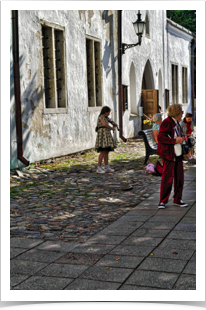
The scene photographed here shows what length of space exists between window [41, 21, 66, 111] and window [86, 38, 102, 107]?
1.94m

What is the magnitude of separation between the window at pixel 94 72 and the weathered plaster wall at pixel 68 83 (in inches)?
9.6

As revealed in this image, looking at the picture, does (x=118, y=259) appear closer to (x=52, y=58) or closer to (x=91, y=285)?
(x=91, y=285)

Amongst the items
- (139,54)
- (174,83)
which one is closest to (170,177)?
(139,54)

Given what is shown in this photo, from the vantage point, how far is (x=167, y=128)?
5.84 meters

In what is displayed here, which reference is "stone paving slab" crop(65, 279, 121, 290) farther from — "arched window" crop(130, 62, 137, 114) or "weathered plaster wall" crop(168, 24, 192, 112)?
"weathered plaster wall" crop(168, 24, 192, 112)

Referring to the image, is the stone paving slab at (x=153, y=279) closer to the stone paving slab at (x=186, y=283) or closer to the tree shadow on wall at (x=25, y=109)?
the stone paving slab at (x=186, y=283)

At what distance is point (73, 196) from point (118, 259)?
3210mm

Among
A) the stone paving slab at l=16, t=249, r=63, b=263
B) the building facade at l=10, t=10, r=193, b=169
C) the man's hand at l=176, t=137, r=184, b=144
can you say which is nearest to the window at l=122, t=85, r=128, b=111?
the building facade at l=10, t=10, r=193, b=169

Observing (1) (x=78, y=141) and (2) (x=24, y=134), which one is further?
(1) (x=78, y=141)

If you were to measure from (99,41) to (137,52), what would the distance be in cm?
463

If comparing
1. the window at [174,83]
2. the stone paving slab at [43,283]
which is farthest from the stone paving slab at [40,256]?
Result: the window at [174,83]

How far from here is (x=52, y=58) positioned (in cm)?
1110

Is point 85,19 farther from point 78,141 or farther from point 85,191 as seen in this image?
point 85,191
